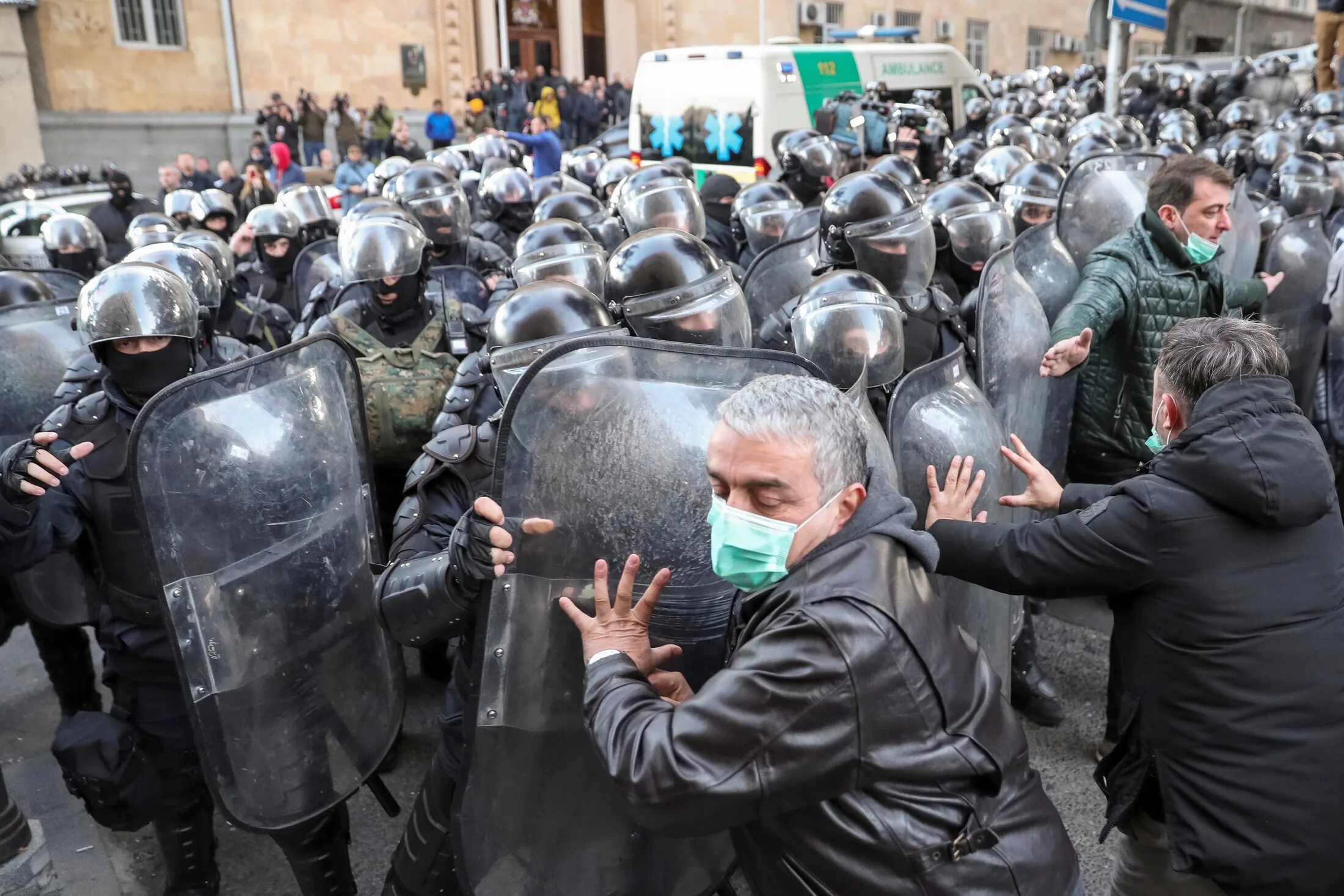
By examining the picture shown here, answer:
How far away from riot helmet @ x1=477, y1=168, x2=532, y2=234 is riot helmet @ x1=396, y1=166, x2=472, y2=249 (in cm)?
75

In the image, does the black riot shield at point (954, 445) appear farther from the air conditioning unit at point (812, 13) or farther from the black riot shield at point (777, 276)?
the air conditioning unit at point (812, 13)

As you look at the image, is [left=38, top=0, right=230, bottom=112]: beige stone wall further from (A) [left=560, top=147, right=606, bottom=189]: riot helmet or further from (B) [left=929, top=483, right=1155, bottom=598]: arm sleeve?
(B) [left=929, top=483, right=1155, bottom=598]: arm sleeve

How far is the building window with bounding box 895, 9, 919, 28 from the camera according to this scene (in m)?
32.6

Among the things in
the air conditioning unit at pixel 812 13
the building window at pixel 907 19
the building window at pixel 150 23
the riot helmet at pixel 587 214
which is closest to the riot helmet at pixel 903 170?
the riot helmet at pixel 587 214

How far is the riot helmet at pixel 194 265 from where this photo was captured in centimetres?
381

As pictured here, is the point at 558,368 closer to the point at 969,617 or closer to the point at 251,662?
the point at 251,662

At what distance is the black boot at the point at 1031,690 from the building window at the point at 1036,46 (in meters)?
36.6

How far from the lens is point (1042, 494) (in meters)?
2.42

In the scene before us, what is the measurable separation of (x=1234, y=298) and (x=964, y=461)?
2.23m

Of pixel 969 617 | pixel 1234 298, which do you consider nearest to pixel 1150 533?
pixel 969 617

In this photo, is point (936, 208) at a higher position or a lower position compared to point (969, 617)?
higher

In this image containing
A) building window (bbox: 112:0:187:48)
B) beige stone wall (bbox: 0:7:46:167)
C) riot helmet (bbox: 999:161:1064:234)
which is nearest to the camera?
riot helmet (bbox: 999:161:1064:234)

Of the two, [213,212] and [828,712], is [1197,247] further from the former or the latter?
[213,212]

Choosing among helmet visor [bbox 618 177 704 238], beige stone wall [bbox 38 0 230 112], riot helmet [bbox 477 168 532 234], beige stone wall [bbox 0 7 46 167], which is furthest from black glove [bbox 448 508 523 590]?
beige stone wall [bbox 38 0 230 112]
